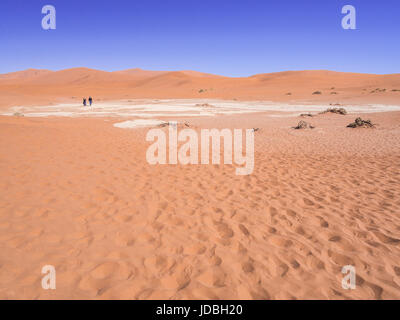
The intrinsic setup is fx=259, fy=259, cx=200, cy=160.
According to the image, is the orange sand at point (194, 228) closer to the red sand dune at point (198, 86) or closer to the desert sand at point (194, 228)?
the desert sand at point (194, 228)

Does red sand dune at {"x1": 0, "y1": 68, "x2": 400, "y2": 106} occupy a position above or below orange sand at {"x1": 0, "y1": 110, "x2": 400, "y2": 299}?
above

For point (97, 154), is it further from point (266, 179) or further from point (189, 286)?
point (189, 286)

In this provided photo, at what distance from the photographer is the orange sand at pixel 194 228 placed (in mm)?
2951

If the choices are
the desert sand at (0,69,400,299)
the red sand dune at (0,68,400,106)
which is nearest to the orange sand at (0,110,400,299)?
the desert sand at (0,69,400,299)

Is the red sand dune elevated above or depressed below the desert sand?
above

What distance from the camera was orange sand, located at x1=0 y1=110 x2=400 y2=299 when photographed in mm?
2951

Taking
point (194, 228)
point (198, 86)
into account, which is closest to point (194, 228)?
point (194, 228)

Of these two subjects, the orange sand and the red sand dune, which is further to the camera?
the red sand dune

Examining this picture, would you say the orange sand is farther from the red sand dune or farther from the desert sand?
the red sand dune

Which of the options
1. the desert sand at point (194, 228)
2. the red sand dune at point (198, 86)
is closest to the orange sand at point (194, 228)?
the desert sand at point (194, 228)

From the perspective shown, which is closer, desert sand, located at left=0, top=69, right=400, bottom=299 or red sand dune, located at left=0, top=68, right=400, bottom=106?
desert sand, located at left=0, top=69, right=400, bottom=299

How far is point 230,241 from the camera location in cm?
379
